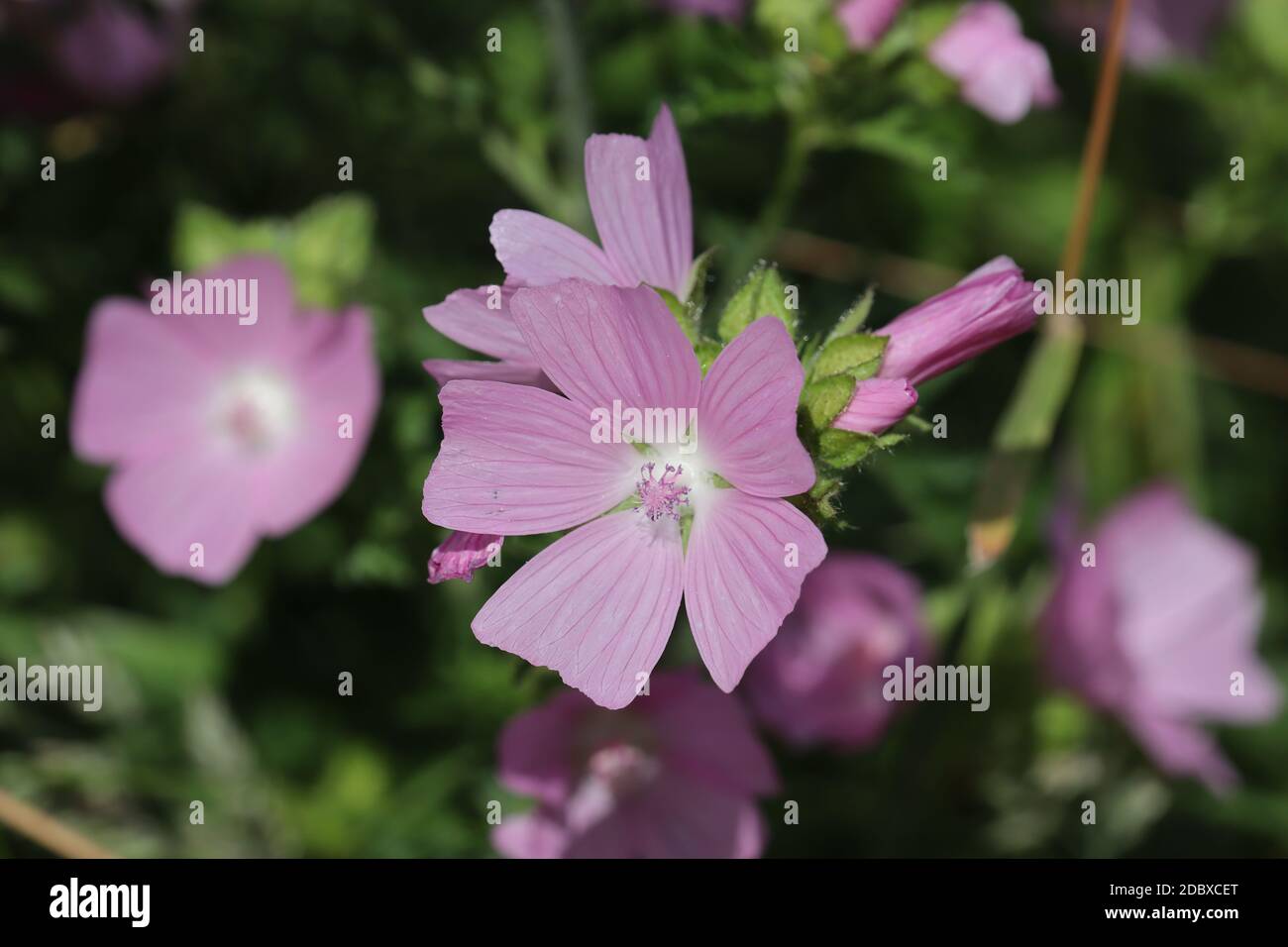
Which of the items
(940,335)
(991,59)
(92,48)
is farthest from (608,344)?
(92,48)

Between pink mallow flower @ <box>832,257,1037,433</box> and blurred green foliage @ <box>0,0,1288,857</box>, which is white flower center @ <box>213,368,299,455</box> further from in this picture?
pink mallow flower @ <box>832,257,1037,433</box>

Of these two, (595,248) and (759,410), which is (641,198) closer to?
(595,248)

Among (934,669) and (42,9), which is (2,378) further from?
(934,669)

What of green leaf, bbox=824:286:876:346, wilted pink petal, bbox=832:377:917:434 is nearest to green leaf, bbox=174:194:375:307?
green leaf, bbox=824:286:876:346

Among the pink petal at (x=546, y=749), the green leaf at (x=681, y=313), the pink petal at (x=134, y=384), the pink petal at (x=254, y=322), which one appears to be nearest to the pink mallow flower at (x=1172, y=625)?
the pink petal at (x=546, y=749)

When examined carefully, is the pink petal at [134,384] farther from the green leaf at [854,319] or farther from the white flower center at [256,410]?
the green leaf at [854,319]
